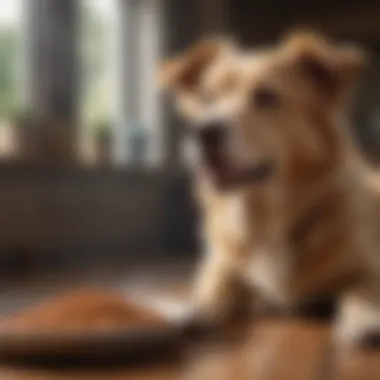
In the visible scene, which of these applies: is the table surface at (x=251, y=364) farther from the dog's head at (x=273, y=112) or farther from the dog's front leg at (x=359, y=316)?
the dog's head at (x=273, y=112)

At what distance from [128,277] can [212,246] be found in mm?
630

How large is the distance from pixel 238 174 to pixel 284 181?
0.26ft

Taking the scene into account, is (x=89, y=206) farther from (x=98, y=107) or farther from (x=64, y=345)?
(x=64, y=345)

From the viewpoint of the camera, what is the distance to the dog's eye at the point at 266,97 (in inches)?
61.7

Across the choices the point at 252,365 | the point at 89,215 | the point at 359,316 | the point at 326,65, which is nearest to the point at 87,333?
the point at 252,365

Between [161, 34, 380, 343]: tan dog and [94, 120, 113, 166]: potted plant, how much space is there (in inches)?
52.9

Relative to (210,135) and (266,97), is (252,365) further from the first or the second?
(266,97)

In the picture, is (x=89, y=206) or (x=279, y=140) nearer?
(x=279, y=140)

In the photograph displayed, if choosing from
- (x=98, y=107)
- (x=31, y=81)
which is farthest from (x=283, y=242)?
(x=98, y=107)

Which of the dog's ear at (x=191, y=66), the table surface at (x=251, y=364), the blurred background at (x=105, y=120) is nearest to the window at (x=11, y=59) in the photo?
the blurred background at (x=105, y=120)

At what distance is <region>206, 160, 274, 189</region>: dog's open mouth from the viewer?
5.05 feet

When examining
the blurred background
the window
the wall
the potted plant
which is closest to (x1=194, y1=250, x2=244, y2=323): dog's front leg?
the blurred background

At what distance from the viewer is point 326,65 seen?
159 centimetres

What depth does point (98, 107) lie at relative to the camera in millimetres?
3133
